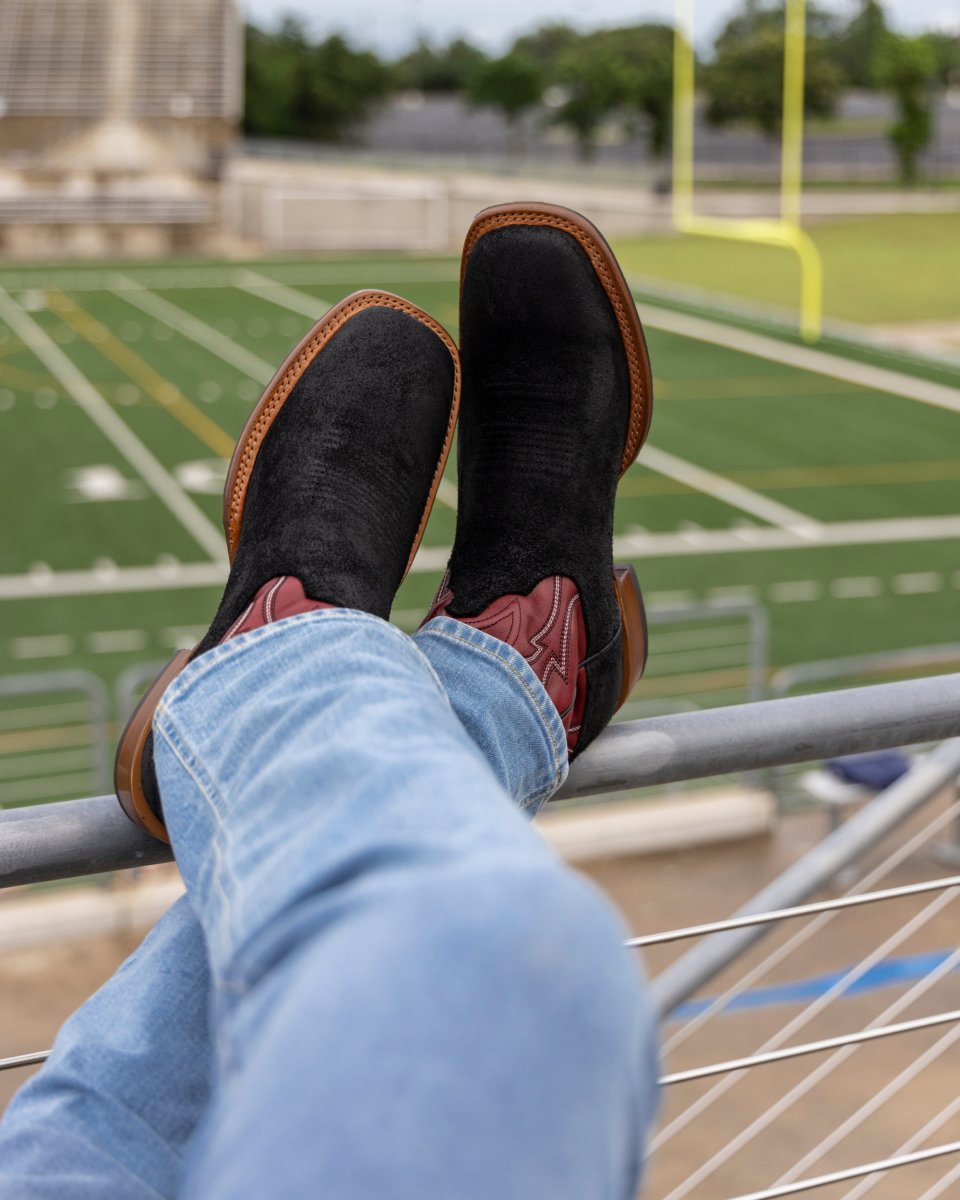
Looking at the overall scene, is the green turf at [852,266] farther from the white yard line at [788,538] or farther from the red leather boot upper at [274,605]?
the red leather boot upper at [274,605]

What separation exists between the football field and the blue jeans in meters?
4.67

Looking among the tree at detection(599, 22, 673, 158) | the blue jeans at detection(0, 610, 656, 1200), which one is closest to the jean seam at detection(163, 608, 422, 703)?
the blue jeans at detection(0, 610, 656, 1200)

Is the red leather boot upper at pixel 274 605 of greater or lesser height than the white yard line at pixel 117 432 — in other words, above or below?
above

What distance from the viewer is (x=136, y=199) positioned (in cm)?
2538

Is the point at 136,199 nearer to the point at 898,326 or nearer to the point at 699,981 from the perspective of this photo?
the point at 898,326

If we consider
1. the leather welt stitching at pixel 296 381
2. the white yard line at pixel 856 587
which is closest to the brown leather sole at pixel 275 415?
the leather welt stitching at pixel 296 381

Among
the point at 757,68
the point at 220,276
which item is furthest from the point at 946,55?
the point at 220,276

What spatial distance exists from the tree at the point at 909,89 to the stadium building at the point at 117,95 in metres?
11.2

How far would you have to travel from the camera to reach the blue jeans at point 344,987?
50cm

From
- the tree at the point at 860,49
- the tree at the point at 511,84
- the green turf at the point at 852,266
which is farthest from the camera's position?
the tree at the point at 511,84

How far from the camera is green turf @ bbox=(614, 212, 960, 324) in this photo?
59.1 feet

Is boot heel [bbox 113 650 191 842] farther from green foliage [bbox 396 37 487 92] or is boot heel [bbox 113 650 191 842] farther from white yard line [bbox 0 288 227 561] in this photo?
green foliage [bbox 396 37 487 92]

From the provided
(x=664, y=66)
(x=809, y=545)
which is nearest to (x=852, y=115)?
(x=664, y=66)

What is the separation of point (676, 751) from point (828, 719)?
0.31 feet
